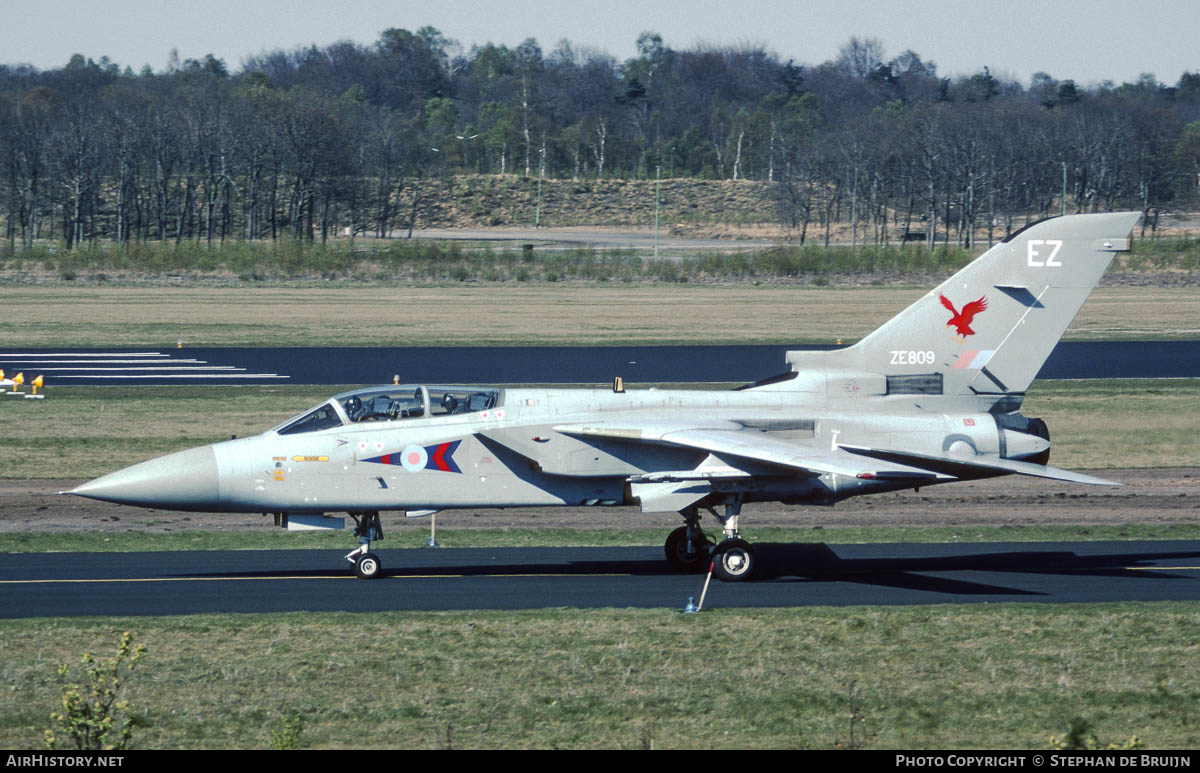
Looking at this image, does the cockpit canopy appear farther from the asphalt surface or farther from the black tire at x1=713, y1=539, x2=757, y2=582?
the asphalt surface

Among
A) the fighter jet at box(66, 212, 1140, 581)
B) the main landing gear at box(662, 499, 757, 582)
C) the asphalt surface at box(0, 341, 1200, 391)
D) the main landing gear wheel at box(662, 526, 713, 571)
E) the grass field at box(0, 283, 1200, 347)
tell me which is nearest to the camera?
the fighter jet at box(66, 212, 1140, 581)

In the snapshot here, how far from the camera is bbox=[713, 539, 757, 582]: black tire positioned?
58.5 ft

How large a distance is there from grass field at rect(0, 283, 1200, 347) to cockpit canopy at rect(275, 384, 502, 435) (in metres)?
31.4

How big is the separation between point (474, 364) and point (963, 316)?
1025 inches

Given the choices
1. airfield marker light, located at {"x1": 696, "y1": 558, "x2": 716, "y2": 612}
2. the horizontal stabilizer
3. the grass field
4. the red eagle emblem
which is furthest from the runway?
the grass field

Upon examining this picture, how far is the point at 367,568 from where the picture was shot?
58.9ft

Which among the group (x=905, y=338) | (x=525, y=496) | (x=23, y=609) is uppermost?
(x=905, y=338)

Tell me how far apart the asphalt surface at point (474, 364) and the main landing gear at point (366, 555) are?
Result: 2034 centimetres

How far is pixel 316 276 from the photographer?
8381 cm

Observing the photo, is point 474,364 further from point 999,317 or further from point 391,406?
point 999,317

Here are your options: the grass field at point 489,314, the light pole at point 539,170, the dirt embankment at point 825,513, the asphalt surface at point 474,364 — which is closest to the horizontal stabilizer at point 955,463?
the dirt embankment at point 825,513

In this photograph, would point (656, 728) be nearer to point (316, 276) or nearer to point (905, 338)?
point (905, 338)

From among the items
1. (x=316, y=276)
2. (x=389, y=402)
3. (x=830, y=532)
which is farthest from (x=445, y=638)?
(x=316, y=276)
